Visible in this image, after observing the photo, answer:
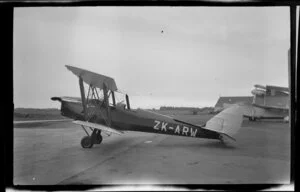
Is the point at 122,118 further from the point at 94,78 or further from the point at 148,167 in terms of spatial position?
the point at 148,167

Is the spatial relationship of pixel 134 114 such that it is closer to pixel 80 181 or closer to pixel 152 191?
pixel 80 181

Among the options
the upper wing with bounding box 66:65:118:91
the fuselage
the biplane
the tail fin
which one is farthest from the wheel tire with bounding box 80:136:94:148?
the tail fin

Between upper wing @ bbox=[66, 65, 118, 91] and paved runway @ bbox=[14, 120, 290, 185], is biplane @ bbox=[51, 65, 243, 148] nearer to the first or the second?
upper wing @ bbox=[66, 65, 118, 91]

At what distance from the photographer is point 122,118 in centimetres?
789

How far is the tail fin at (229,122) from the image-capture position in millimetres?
7352

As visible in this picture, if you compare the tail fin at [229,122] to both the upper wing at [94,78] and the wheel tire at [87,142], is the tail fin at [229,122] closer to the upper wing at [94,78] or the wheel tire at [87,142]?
the upper wing at [94,78]

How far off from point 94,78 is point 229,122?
4.17m

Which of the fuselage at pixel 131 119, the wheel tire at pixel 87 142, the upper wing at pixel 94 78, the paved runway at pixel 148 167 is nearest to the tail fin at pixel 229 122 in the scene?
the fuselage at pixel 131 119

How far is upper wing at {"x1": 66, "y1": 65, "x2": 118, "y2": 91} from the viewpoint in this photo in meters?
6.69

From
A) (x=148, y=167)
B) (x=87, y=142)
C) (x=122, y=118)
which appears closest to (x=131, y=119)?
(x=122, y=118)

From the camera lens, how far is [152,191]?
3.23 meters
